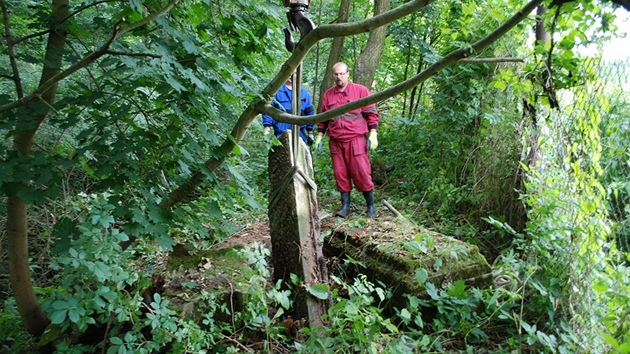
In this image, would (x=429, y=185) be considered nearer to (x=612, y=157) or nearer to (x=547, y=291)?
(x=612, y=157)

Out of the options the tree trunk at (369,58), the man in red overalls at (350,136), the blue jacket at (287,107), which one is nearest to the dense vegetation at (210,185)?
the man in red overalls at (350,136)

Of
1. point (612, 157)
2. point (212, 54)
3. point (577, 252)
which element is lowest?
point (577, 252)

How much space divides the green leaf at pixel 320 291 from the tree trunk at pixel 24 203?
1.72 m

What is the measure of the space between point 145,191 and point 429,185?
175 inches

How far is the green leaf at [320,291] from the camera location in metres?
2.80

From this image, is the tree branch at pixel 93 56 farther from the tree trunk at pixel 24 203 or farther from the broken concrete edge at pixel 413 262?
the broken concrete edge at pixel 413 262

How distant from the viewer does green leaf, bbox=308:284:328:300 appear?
2.80 metres

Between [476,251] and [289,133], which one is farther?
[476,251]

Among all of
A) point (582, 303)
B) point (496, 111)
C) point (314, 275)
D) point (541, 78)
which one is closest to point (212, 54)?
point (314, 275)

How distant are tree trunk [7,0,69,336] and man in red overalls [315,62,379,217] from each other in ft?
9.20

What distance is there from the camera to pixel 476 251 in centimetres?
342

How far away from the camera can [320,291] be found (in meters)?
2.82

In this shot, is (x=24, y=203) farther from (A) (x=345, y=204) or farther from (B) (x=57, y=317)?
(A) (x=345, y=204)

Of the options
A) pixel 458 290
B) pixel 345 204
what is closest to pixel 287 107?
pixel 345 204
